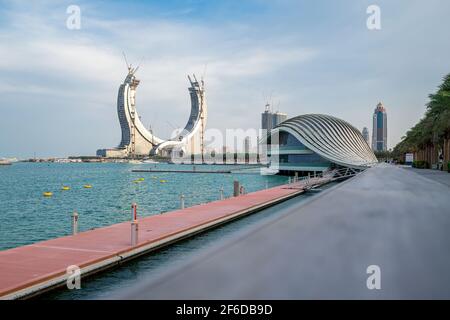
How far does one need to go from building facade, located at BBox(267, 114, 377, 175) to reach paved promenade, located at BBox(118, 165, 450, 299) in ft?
232

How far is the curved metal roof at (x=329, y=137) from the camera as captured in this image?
291 feet

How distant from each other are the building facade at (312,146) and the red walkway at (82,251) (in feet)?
231

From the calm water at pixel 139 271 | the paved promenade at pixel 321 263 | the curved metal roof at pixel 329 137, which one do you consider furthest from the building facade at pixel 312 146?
the calm water at pixel 139 271

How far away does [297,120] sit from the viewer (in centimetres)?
10250

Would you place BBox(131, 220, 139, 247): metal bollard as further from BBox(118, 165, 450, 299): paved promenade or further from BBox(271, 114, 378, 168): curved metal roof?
BBox(271, 114, 378, 168): curved metal roof

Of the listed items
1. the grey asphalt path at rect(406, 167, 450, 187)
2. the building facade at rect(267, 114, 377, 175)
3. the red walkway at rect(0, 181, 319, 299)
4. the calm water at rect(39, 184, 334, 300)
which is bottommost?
the calm water at rect(39, 184, 334, 300)

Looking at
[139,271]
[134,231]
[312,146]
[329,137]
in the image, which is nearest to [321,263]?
[139,271]

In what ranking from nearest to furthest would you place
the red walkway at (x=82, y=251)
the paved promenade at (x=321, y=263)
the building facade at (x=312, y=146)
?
1. the paved promenade at (x=321, y=263)
2. the red walkway at (x=82, y=251)
3. the building facade at (x=312, y=146)

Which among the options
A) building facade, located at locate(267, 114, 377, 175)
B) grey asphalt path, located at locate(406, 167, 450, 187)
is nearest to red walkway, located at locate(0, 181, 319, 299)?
grey asphalt path, located at locate(406, 167, 450, 187)

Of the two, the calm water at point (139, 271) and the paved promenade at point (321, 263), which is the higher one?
the paved promenade at point (321, 263)

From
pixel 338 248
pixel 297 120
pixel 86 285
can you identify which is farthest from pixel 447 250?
pixel 297 120

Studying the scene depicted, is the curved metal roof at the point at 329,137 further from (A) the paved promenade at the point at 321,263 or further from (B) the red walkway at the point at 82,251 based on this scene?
(A) the paved promenade at the point at 321,263

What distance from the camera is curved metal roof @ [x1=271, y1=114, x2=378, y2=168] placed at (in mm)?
88562
